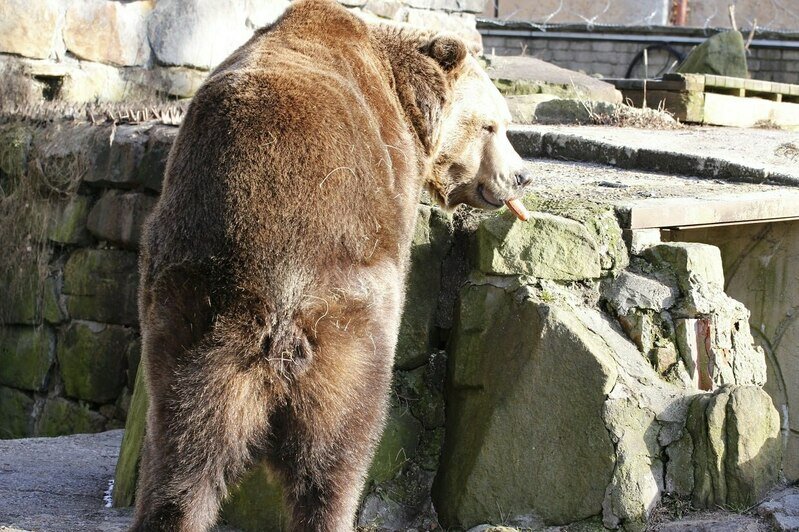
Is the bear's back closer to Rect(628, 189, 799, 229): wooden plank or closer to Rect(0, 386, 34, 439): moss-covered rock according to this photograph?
Rect(628, 189, 799, 229): wooden plank

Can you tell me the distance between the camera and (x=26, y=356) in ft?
23.4

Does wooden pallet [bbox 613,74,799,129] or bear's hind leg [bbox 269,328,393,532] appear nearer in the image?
bear's hind leg [bbox 269,328,393,532]

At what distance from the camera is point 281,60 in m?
3.97

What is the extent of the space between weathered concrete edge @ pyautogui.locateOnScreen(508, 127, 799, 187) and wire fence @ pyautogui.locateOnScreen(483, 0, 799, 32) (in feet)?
51.9

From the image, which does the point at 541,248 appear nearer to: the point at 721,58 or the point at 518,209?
the point at 518,209

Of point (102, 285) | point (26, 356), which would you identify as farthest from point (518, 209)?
point (26, 356)

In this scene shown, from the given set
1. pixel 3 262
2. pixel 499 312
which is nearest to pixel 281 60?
pixel 499 312

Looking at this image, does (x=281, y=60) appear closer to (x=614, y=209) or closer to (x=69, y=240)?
(x=614, y=209)

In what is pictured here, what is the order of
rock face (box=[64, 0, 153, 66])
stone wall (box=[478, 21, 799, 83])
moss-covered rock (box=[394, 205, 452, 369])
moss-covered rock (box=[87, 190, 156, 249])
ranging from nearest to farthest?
moss-covered rock (box=[394, 205, 452, 369])
moss-covered rock (box=[87, 190, 156, 249])
rock face (box=[64, 0, 153, 66])
stone wall (box=[478, 21, 799, 83])

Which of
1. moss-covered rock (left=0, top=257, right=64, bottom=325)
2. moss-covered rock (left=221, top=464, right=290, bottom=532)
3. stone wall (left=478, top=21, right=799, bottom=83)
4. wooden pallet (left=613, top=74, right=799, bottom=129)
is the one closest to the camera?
moss-covered rock (left=221, top=464, right=290, bottom=532)

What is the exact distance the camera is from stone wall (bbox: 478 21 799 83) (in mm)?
19688

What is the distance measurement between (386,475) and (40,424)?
329 cm

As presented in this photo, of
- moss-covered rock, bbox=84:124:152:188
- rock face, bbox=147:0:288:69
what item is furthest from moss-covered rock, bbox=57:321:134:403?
rock face, bbox=147:0:288:69

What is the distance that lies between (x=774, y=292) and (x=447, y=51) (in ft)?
8.40
